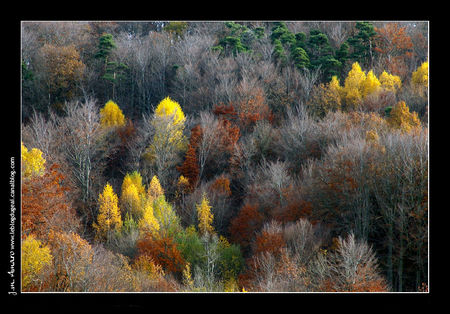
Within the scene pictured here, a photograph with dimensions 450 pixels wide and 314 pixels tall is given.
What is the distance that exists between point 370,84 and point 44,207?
3503 cm

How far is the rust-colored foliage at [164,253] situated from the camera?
3083 centimetres

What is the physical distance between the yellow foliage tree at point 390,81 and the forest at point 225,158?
0.15m

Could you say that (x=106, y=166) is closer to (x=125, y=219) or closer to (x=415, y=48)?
(x=125, y=219)

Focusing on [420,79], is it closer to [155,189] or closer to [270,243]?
[270,243]

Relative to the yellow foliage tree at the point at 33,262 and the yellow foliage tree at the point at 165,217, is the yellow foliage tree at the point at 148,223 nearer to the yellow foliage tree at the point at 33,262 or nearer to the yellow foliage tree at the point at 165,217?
the yellow foliage tree at the point at 165,217

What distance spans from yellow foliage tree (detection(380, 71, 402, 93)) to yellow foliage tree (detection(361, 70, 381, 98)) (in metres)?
0.85

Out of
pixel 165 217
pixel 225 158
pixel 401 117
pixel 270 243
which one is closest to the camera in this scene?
pixel 270 243

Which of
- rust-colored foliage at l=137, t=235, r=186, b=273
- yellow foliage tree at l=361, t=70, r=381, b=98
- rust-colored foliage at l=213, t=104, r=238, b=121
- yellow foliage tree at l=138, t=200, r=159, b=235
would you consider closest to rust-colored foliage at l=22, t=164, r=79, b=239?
yellow foliage tree at l=138, t=200, r=159, b=235

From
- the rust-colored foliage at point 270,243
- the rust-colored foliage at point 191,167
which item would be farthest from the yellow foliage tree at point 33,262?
the rust-colored foliage at point 191,167

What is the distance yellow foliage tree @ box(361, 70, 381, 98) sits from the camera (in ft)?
158

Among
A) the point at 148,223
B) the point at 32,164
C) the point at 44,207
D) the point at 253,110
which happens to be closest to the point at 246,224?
the point at 148,223

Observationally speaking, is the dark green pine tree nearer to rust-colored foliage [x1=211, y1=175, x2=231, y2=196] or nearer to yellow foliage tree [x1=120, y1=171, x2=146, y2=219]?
rust-colored foliage [x1=211, y1=175, x2=231, y2=196]

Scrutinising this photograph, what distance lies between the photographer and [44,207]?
31312 mm

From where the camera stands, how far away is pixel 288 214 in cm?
3216
